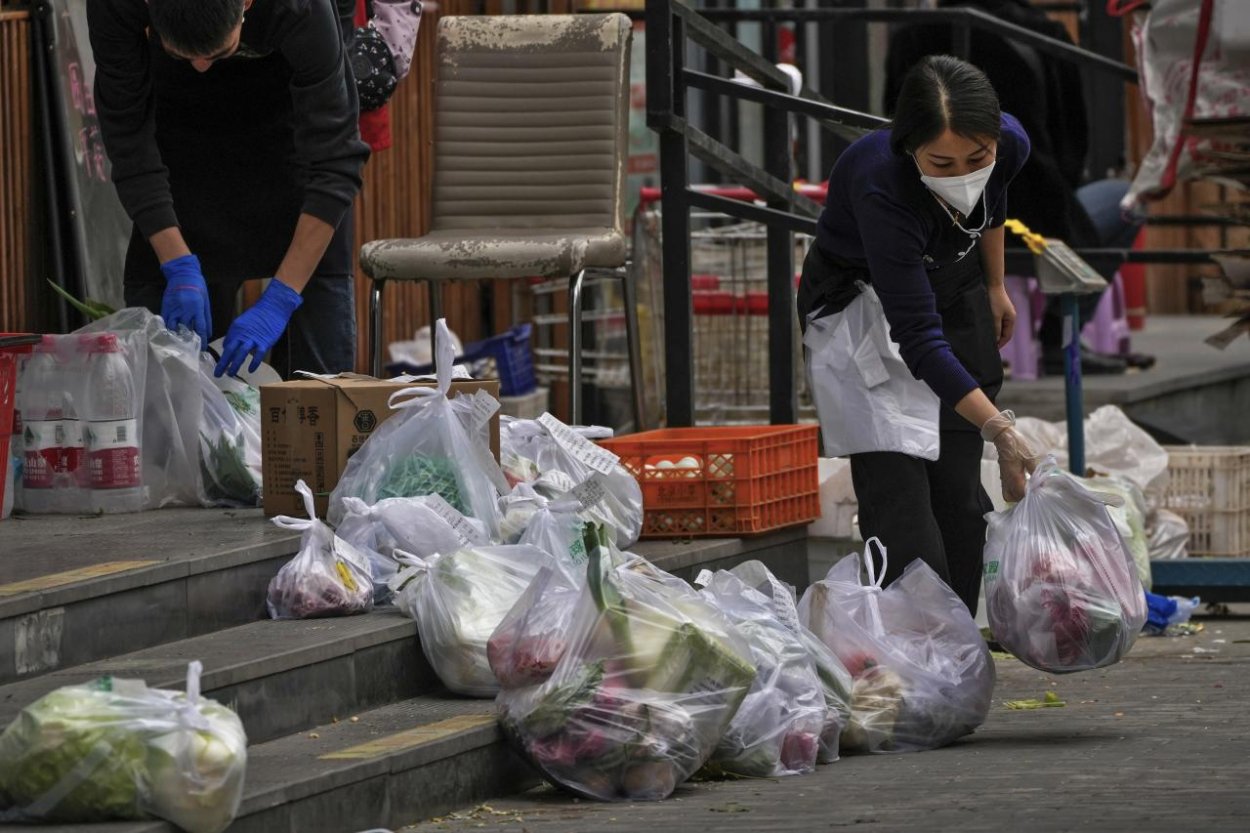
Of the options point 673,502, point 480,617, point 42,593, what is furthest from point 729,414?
point 42,593

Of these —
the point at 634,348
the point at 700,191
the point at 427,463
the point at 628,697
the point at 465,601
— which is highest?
the point at 700,191

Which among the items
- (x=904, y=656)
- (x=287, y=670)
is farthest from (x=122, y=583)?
(x=904, y=656)

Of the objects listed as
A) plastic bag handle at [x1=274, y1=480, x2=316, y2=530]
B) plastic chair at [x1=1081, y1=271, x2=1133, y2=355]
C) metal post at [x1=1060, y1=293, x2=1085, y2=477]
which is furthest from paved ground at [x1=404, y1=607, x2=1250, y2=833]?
plastic chair at [x1=1081, y1=271, x2=1133, y2=355]

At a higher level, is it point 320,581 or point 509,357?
point 509,357

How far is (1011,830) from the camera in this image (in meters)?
4.12

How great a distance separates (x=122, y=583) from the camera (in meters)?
4.69

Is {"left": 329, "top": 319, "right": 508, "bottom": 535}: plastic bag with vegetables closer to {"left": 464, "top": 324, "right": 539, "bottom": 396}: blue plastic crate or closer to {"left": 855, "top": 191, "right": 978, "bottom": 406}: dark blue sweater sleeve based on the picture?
{"left": 855, "top": 191, "right": 978, "bottom": 406}: dark blue sweater sleeve

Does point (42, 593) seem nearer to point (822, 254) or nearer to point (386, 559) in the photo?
point (386, 559)

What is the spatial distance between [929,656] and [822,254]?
1083mm

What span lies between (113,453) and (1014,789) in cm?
254

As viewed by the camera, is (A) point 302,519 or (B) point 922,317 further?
(A) point 302,519

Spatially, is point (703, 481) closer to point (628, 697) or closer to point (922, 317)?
point (922, 317)

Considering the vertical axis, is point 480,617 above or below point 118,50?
below

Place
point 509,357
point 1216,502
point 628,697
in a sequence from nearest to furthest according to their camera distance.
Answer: point 628,697 → point 1216,502 → point 509,357
